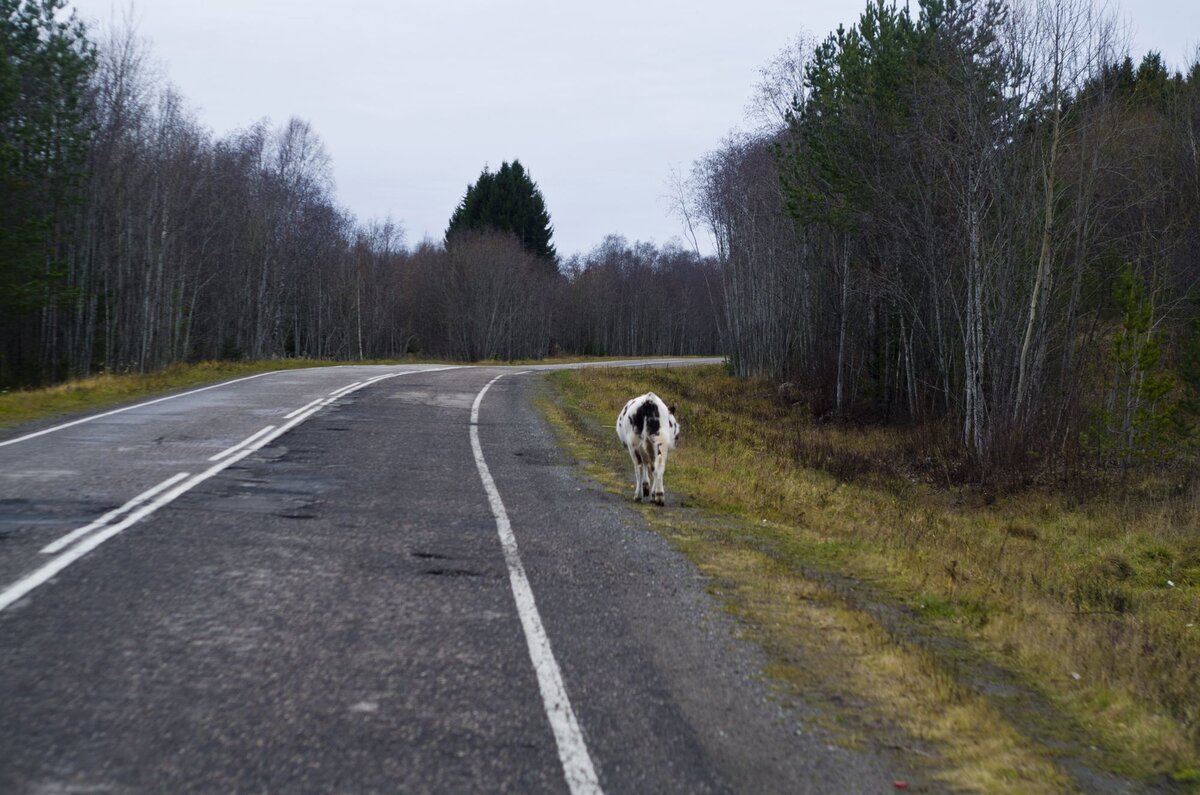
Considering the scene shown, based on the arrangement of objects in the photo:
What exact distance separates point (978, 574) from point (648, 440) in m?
3.95

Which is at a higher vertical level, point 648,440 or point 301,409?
point 648,440

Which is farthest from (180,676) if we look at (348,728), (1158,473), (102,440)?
(1158,473)

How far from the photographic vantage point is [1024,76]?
21.5 m

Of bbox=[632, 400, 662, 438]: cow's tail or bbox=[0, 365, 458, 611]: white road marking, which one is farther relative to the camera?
bbox=[632, 400, 662, 438]: cow's tail

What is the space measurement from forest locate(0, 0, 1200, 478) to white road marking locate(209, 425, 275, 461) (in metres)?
14.2

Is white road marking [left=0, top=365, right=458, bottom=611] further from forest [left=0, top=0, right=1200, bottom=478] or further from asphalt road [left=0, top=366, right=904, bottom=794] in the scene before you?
forest [left=0, top=0, right=1200, bottom=478]

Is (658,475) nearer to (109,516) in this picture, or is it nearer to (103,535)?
A: (109,516)

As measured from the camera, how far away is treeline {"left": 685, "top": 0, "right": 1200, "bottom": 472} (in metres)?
21.3

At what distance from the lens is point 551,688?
5.46m

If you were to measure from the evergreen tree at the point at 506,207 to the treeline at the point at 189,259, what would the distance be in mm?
1448

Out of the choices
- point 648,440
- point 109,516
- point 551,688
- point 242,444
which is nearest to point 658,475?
point 648,440

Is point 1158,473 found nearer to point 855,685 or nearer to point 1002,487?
point 1002,487

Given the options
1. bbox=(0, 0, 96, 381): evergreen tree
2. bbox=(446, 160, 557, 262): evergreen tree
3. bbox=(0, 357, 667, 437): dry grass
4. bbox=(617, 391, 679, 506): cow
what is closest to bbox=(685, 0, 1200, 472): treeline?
bbox=(617, 391, 679, 506): cow

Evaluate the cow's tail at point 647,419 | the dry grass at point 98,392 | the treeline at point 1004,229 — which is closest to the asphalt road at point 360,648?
the cow's tail at point 647,419
